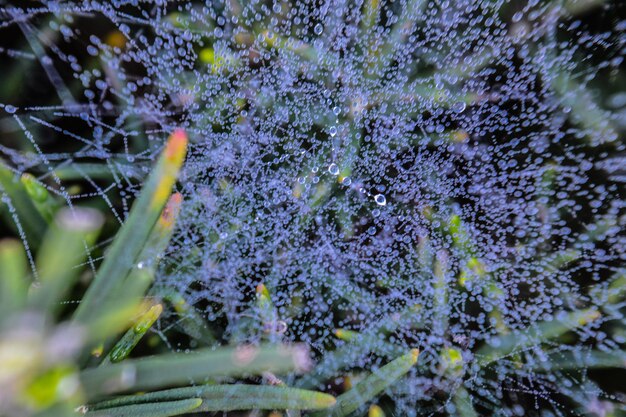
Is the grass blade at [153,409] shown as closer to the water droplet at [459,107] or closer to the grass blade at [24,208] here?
the grass blade at [24,208]

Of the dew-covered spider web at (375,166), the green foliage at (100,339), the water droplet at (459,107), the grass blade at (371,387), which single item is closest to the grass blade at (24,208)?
the green foliage at (100,339)

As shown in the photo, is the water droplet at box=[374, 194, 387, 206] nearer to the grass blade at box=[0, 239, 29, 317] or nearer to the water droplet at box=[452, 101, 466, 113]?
the water droplet at box=[452, 101, 466, 113]

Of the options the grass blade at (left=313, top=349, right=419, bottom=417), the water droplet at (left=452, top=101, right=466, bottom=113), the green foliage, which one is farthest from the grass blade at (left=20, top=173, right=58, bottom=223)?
the water droplet at (left=452, top=101, right=466, bottom=113)

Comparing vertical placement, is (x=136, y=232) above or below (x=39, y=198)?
below

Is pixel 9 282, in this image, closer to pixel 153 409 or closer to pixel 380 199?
pixel 153 409

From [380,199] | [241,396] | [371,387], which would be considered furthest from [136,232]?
[380,199]

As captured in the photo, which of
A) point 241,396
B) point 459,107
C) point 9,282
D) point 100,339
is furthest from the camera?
point 459,107
